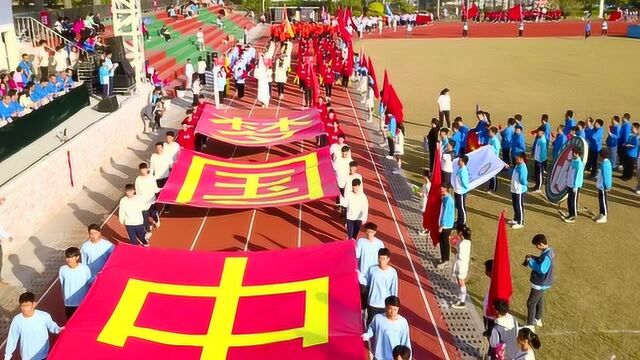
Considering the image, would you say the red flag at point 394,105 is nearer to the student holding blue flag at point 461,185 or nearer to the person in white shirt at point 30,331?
the student holding blue flag at point 461,185

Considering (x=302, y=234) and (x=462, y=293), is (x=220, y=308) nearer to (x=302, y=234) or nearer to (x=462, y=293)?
(x=462, y=293)

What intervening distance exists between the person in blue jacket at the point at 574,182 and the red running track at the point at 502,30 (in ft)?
127

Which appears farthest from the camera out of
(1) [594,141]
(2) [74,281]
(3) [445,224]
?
(1) [594,141]

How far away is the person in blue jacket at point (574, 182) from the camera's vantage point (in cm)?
1116

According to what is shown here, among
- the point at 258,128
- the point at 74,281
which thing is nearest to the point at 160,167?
the point at 258,128

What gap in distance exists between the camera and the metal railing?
20.4m

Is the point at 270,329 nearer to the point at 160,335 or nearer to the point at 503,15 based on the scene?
the point at 160,335

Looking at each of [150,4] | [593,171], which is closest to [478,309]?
[593,171]

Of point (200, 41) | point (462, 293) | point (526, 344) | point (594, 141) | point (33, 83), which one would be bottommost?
point (462, 293)

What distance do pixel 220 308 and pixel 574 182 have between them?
23.9ft

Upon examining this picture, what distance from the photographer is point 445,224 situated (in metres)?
9.29

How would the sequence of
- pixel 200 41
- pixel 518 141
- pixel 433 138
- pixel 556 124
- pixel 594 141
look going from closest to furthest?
pixel 518 141, pixel 594 141, pixel 433 138, pixel 556 124, pixel 200 41

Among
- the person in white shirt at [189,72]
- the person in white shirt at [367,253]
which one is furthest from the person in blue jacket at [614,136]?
the person in white shirt at [189,72]

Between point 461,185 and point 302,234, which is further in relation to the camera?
point 302,234
